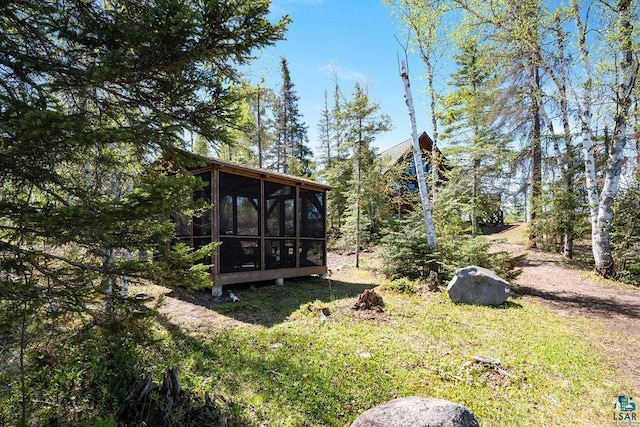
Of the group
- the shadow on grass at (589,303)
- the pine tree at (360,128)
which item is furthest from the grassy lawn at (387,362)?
the pine tree at (360,128)

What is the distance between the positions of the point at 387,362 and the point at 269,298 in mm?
4134

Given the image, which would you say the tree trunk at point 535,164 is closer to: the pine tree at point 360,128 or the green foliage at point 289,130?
the pine tree at point 360,128

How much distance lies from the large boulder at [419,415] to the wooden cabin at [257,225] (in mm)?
5545

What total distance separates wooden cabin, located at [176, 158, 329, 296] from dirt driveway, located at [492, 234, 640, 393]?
231 inches

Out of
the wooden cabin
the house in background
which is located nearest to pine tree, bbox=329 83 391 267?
the wooden cabin

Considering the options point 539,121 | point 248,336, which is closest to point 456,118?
point 539,121

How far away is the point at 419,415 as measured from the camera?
8.16 ft

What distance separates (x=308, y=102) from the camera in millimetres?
26250

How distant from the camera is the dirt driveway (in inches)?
185

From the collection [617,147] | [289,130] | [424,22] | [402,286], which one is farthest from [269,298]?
[289,130]

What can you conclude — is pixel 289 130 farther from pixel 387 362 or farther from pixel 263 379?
pixel 263 379

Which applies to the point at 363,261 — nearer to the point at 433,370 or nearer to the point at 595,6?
the point at 433,370

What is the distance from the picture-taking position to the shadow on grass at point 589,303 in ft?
21.2

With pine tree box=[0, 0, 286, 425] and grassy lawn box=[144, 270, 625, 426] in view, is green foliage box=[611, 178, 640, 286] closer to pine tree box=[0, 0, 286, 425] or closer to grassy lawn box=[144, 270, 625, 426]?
grassy lawn box=[144, 270, 625, 426]
